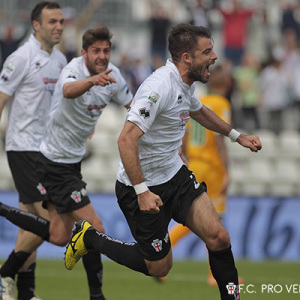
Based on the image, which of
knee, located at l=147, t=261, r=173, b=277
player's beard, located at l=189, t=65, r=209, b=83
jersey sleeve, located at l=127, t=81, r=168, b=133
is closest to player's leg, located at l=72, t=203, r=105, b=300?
knee, located at l=147, t=261, r=173, b=277

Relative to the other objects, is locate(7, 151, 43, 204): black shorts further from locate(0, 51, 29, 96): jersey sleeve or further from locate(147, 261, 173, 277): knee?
locate(147, 261, 173, 277): knee

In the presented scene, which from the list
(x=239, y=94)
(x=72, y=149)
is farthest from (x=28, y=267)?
(x=239, y=94)

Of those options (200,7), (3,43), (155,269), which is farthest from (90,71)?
(200,7)

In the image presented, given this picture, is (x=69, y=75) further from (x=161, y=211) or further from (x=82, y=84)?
(x=161, y=211)

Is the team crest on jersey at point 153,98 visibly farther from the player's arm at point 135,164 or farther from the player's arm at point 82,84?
the player's arm at point 82,84

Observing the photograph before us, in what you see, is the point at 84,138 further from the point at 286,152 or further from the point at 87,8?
the point at 87,8

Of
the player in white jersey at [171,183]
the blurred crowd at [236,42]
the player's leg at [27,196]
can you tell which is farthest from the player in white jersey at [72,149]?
the blurred crowd at [236,42]

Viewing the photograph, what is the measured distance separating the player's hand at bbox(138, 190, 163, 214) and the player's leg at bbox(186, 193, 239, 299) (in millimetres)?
563

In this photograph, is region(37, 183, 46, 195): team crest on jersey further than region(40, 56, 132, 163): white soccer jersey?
Yes

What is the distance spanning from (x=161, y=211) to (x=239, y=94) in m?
10.2

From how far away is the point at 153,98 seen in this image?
6242 mm

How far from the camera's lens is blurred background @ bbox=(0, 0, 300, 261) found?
1287cm

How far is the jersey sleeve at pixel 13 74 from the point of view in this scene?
793cm

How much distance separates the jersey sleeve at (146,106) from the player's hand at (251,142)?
0.92m
